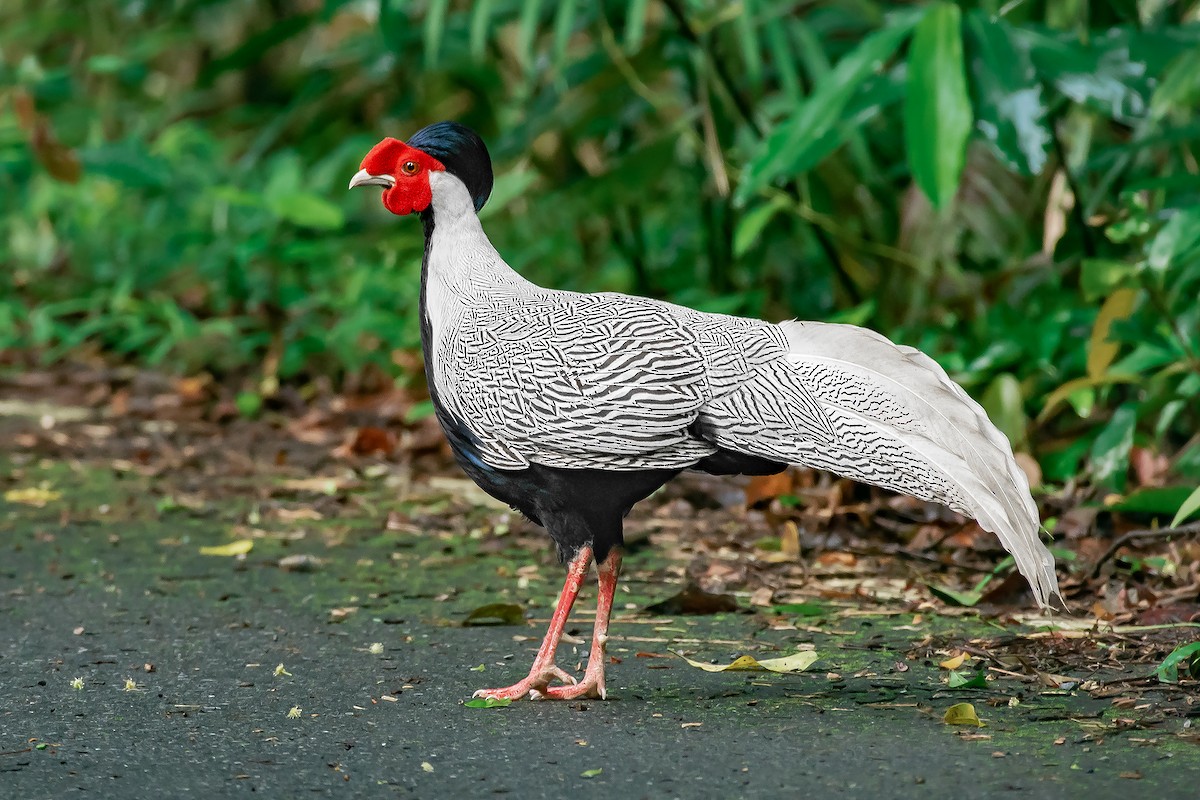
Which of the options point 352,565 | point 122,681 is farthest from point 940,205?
→ point 122,681

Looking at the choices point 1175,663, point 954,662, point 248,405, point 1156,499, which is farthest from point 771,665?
point 248,405

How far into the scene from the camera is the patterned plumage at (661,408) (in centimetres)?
335

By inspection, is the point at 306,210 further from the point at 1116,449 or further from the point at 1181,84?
the point at 1181,84

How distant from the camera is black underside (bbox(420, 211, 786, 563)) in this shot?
3.59 meters

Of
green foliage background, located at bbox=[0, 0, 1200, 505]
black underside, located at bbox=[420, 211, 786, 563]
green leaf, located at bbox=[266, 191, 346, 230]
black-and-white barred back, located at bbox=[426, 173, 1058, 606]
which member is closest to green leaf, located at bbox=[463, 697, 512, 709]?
black underside, located at bbox=[420, 211, 786, 563]

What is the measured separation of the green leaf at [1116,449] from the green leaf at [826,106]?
1.31m

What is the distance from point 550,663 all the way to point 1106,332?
231 centimetres

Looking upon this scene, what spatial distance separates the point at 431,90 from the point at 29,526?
14.0 feet

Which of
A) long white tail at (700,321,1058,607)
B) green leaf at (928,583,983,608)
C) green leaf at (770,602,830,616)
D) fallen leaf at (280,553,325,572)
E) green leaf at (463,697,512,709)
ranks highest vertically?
long white tail at (700,321,1058,607)

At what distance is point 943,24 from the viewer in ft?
15.6

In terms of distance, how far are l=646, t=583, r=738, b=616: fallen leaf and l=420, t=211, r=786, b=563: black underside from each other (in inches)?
27.1

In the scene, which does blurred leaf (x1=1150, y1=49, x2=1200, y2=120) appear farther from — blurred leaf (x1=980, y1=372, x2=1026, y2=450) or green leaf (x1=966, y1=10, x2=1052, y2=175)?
blurred leaf (x1=980, y1=372, x2=1026, y2=450)

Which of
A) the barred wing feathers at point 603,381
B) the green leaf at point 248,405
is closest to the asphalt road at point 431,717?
the barred wing feathers at point 603,381

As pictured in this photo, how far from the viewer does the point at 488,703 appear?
344 cm
